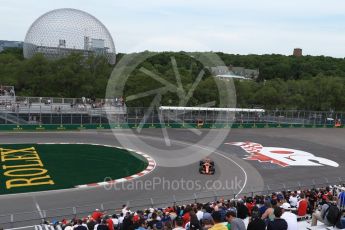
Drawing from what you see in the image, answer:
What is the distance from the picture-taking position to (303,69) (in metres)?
121

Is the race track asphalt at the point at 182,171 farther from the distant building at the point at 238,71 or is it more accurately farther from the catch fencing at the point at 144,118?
the distant building at the point at 238,71

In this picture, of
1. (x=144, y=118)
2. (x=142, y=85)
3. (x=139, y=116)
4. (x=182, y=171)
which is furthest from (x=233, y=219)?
(x=142, y=85)

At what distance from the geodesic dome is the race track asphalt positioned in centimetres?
4400

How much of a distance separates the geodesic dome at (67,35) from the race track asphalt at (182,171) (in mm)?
44000

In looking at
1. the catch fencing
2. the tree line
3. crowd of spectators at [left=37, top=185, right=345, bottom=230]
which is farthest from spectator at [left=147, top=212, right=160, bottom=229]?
the tree line

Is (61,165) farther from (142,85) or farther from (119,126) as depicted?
(142,85)

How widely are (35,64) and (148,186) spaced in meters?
42.6

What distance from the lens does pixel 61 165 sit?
3019cm

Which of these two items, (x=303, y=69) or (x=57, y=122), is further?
(x=303, y=69)

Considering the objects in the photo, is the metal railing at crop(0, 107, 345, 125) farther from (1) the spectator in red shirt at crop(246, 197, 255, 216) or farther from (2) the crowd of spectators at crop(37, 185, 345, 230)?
(1) the spectator in red shirt at crop(246, 197, 255, 216)

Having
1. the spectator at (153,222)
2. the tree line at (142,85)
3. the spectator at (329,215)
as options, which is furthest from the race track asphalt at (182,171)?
the tree line at (142,85)

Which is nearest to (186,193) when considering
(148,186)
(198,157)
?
(148,186)

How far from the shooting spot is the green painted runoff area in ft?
82.1

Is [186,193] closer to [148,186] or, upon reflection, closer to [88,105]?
[148,186]
